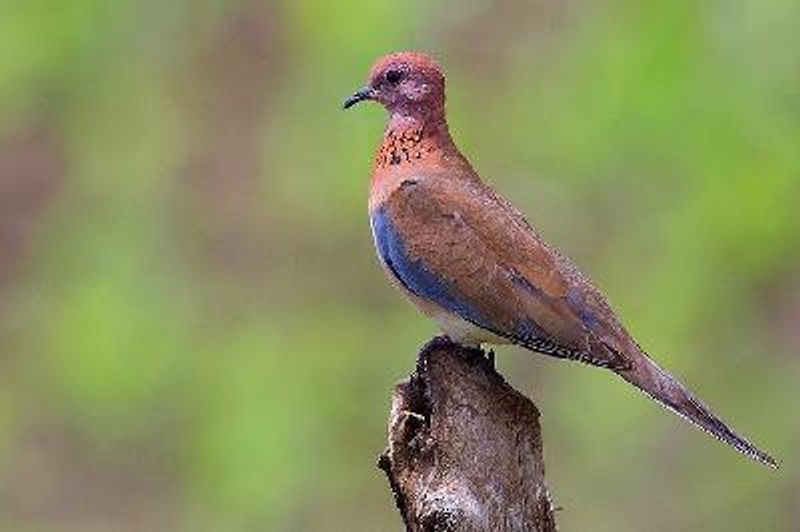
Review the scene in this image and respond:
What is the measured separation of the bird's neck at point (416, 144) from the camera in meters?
5.99

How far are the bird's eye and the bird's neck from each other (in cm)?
8

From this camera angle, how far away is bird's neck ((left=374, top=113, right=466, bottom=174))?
19.7ft

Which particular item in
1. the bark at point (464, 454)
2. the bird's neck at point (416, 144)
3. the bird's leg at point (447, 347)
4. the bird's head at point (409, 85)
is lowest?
the bark at point (464, 454)

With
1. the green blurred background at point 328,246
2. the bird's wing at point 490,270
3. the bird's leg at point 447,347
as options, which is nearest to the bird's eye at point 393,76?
the bird's wing at point 490,270

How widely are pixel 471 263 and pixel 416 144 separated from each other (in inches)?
19.1

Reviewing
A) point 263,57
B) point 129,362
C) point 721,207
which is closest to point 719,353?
point 721,207

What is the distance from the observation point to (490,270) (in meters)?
5.58

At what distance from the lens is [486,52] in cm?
1107

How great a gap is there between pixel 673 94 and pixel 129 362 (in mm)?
2363

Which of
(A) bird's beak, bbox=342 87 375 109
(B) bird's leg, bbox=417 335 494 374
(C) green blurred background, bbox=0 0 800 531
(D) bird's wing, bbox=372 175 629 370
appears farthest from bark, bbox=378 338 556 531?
(C) green blurred background, bbox=0 0 800 531

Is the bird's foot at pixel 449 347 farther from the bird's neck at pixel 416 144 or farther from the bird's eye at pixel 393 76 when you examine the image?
the bird's eye at pixel 393 76

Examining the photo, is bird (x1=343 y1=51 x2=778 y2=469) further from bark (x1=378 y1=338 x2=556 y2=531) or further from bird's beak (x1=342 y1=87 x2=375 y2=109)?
bark (x1=378 y1=338 x2=556 y2=531)

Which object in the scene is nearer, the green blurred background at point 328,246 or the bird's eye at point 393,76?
the bird's eye at point 393,76

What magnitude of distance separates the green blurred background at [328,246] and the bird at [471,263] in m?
3.10
